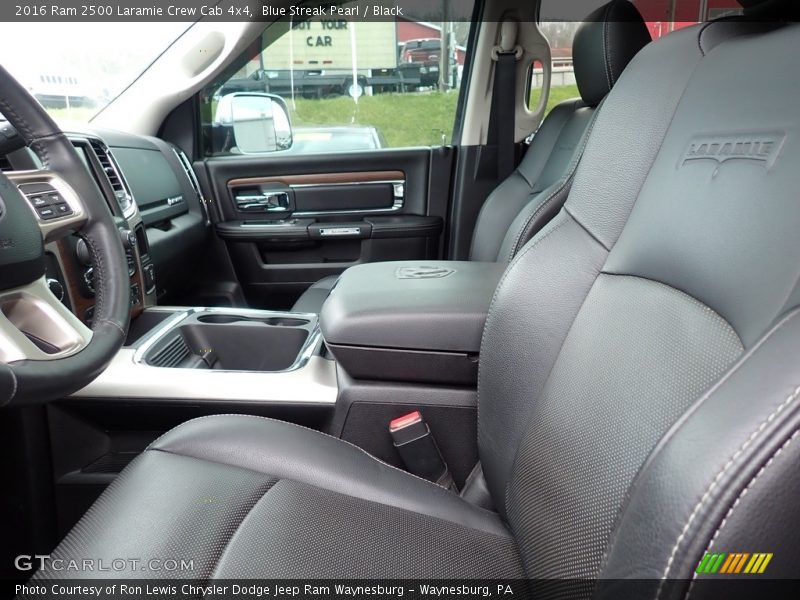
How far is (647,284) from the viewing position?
28.5 inches

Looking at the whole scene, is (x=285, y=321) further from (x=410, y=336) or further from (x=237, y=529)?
(x=237, y=529)

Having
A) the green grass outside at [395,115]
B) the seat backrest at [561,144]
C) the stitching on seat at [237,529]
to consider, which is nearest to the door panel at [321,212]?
the green grass outside at [395,115]

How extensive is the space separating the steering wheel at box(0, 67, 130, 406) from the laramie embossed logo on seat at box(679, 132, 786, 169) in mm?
757

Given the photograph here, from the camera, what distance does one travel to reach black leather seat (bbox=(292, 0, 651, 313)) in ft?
4.37

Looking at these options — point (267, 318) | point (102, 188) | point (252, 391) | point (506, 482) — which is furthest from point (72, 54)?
point (506, 482)

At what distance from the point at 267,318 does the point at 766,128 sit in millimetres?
1142

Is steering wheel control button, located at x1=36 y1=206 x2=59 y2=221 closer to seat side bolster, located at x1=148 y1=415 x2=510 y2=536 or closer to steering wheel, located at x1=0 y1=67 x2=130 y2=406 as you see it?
steering wheel, located at x1=0 y1=67 x2=130 y2=406

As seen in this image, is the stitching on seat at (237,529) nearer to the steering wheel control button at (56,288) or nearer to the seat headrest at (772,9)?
the steering wheel control button at (56,288)

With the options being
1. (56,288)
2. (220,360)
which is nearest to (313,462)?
(56,288)

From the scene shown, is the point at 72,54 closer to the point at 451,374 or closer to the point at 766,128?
the point at 451,374

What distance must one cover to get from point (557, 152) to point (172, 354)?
111cm

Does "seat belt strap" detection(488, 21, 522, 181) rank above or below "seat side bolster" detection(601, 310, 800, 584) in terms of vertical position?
above

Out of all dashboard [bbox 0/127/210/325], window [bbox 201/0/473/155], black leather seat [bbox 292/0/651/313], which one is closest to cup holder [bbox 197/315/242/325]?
dashboard [bbox 0/127/210/325]

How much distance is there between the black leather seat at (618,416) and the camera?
1.42 feet
